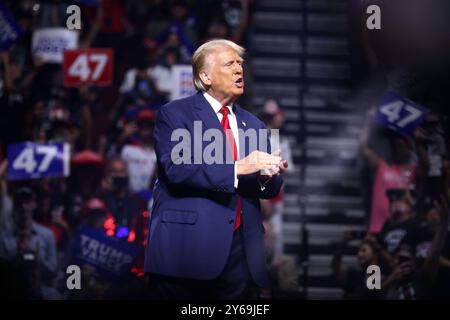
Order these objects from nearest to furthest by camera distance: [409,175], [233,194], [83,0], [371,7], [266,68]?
[233,194]
[371,7]
[409,175]
[83,0]
[266,68]

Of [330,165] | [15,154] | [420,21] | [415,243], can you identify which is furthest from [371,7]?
[15,154]

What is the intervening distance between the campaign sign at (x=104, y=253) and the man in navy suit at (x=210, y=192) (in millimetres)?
1915

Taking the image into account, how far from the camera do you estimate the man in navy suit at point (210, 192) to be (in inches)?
134

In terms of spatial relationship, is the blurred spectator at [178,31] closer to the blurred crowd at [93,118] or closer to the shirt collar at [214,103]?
the blurred crowd at [93,118]

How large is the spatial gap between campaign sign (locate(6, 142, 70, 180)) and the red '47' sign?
626 millimetres

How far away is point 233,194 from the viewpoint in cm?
351

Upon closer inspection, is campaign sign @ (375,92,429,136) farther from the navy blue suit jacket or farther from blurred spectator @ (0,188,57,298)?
the navy blue suit jacket

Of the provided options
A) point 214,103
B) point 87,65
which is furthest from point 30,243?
point 214,103

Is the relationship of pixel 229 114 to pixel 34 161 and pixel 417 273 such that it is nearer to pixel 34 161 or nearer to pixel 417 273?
pixel 417 273

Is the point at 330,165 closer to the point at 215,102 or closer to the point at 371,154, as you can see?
the point at 371,154

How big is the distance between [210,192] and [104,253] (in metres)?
2.30

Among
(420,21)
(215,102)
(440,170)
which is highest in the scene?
(420,21)

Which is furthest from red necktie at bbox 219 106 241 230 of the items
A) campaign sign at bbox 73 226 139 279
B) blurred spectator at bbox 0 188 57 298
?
blurred spectator at bbox 0 188 57 298

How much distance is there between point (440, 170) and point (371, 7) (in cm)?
112
